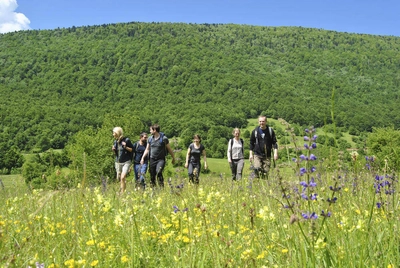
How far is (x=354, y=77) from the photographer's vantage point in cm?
18262

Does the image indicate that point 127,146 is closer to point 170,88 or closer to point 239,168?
point 239,168

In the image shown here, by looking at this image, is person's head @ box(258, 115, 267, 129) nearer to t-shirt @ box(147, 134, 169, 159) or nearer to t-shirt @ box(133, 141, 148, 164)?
t-shirt @ box(147, 134, 169, 159)

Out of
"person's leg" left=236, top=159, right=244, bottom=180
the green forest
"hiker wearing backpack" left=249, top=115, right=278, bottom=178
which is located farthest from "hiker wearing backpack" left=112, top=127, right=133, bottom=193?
the green forest

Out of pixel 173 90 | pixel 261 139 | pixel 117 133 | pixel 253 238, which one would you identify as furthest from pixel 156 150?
pixel 173 90

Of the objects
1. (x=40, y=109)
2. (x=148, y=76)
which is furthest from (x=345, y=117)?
(x=40, y=109)

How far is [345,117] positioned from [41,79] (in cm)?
13155

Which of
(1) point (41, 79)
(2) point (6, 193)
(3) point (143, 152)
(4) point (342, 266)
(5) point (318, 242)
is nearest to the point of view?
(5) point (318, 242)

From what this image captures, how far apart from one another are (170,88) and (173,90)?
300 centimetres

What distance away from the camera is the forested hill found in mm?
120312

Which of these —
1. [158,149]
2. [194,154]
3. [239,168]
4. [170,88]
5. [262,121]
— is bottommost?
[239,168]

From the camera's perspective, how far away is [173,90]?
16312 cm

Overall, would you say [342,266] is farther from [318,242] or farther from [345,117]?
[345,117]

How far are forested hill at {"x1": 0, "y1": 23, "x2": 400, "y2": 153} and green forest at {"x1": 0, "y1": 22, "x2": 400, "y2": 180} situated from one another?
44 cm

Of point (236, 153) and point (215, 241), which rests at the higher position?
point (215, 241)
